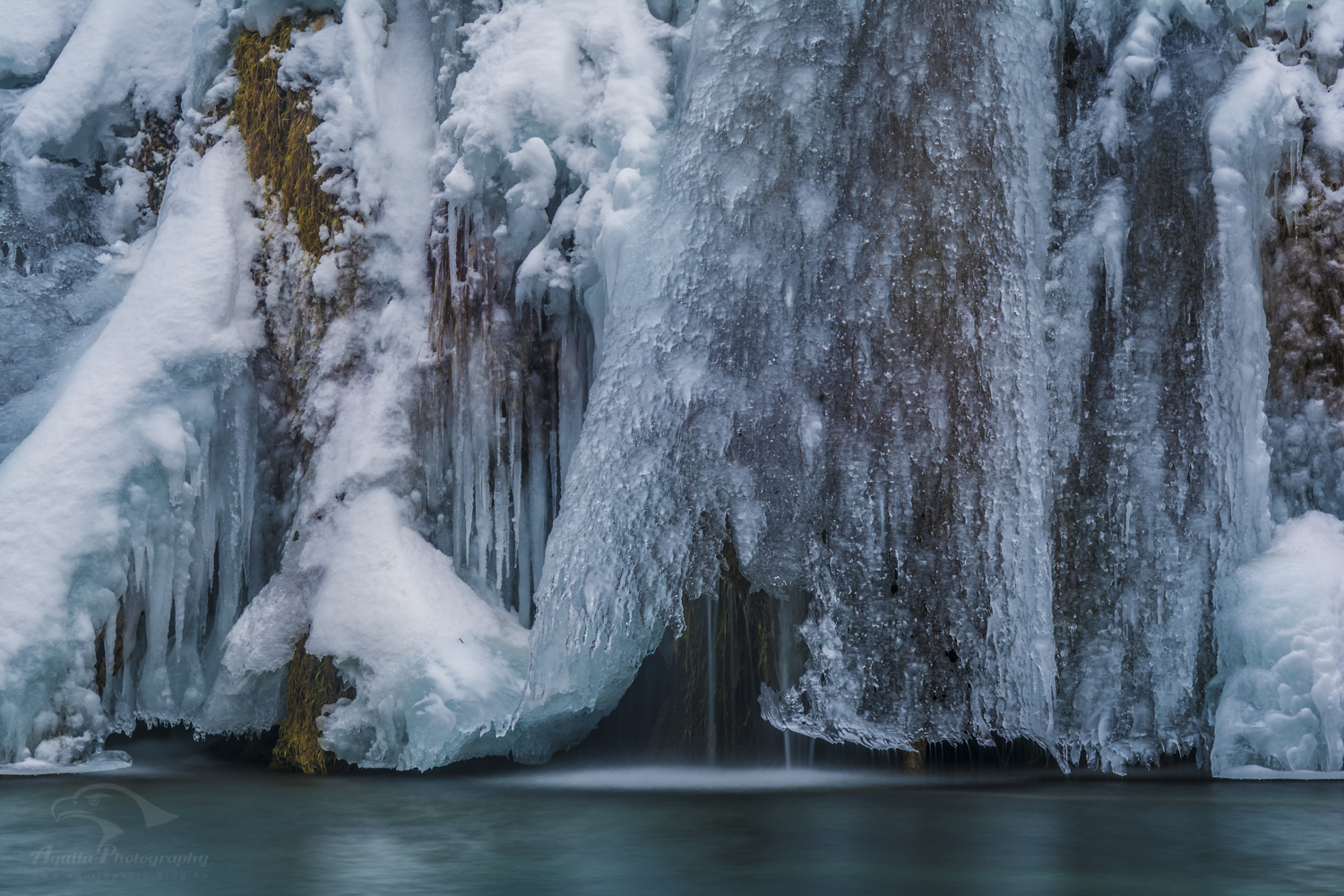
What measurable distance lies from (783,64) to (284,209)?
2.53 m

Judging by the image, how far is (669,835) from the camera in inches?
151

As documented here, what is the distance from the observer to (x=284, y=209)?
614 cm

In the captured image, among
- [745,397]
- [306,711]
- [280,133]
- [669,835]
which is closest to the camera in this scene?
[669,835]

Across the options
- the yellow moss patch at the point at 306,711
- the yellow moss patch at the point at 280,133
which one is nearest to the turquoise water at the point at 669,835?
the yellow moss patch at the point at 306,711

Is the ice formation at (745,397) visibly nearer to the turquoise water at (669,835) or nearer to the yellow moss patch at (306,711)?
the yellow moss patch at (306,711)

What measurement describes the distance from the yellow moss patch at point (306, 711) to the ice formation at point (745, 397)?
0.10m

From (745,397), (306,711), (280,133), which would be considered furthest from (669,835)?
(280,133)

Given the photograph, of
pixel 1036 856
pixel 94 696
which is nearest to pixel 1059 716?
pixel 1036 856

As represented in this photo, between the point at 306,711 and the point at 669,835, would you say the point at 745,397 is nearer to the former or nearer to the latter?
the point at 669,835

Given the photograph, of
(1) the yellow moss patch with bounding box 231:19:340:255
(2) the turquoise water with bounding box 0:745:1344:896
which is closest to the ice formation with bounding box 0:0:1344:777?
(1) the yellow moss patch with bounding box 231:19:340:255

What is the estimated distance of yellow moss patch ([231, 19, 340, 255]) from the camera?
240 inches

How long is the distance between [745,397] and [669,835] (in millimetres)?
1874

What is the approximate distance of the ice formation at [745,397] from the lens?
4.90m

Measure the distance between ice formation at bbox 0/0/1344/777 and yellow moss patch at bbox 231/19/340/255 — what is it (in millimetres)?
50
